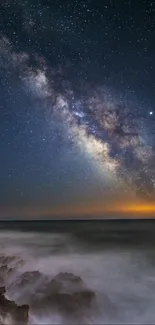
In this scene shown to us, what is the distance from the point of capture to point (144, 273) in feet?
64.8

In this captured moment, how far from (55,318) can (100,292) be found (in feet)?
15.7

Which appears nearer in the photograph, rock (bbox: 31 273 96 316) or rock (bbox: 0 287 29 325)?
rock (bbox: 0 287 29 325)

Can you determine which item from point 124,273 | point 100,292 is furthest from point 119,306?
point 124,273

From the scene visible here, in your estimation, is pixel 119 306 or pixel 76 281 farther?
pixel 76 281

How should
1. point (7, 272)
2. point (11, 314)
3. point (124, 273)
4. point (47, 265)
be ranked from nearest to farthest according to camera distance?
point (11, 314), point (7, 272), point (124, 273), point (47, 265)

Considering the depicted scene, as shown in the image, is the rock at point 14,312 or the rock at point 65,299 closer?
the rock at point 14,312

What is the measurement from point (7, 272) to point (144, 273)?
941 centimetres

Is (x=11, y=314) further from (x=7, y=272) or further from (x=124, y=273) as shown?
(x=124, y=273)

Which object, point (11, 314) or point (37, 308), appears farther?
point (37, 308)

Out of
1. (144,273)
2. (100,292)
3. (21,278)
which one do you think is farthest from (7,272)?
(144,273)

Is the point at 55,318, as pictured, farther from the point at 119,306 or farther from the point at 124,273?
the point at 124,273

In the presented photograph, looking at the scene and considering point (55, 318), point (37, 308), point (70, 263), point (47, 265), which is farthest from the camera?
point (70, 263)

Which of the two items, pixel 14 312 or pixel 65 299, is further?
pixel 65 299

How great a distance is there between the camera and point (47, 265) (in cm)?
2216
